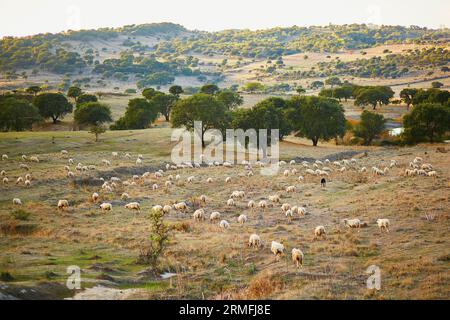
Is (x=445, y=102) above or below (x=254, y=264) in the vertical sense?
above

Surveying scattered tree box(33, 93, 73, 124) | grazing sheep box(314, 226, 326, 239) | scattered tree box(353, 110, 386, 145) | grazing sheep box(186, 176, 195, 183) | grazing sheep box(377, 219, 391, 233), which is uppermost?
scattered tree box(33, 93, 73, 124)

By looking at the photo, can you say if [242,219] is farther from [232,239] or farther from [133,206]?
[133,206]

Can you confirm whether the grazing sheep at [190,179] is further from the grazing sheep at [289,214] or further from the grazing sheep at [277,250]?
the grazing sheep at [277,250]

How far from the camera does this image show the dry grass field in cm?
1582

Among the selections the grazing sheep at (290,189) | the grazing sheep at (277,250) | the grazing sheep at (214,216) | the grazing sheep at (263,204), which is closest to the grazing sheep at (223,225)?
the grazing sheep at (214,216)

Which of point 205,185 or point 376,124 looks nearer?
point 205,185

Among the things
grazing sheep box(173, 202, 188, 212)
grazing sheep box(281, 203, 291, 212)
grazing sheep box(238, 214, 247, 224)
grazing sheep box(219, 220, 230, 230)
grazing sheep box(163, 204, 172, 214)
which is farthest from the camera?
grazing sheep box(173, 202, 188, 212)

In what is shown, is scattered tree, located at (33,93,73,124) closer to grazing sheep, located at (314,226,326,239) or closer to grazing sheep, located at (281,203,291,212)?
grazing sheep, located at (281,203,291,212)

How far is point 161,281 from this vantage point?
17.6 m

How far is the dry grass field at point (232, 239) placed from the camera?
623 inches

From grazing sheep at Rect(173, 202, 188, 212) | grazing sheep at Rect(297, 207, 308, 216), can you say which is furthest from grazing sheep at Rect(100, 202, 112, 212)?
grazing sheep at Rect(297, 207, 308, 216)
